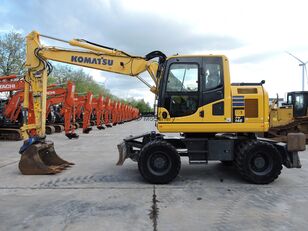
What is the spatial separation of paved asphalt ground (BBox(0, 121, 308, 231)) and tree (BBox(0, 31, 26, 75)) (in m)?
34.4

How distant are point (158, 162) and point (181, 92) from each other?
169 centimetres

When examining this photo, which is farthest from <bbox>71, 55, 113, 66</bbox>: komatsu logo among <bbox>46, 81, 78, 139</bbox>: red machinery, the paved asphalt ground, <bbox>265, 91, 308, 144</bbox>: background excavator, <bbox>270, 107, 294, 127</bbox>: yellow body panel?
<bbox>270, 107, 294, 127</bbox>: yellow body panel

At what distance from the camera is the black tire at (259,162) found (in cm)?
878

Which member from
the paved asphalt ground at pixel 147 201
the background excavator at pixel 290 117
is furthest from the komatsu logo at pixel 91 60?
the background excavator at pixel 290 117

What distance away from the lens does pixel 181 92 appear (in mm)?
8984

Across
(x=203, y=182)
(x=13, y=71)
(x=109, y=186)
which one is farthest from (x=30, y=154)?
(x=13, y=71)

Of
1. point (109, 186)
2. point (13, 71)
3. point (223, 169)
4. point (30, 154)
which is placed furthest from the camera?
point (13, 71)

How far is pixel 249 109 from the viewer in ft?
29.7

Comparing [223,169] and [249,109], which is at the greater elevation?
[249,109]

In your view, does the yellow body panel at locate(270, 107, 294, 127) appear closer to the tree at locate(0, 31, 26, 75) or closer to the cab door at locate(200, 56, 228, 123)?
the cab door at locate(200, 56, 228, 123)

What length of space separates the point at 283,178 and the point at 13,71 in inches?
1502

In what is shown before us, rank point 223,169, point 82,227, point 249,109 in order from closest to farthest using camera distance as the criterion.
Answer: point 82,227
point 249,109
point 223,169

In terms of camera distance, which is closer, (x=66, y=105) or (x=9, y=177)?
(x=9, y=177)

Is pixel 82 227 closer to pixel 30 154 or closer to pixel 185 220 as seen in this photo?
pixel 185 220
